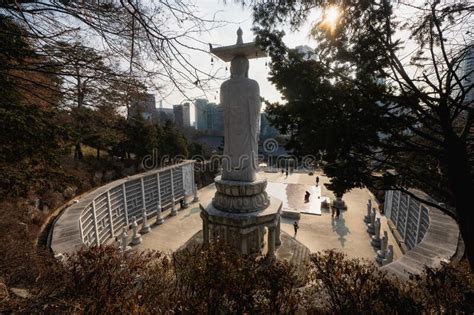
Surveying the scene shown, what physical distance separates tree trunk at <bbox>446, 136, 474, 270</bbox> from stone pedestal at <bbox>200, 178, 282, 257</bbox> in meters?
4.67

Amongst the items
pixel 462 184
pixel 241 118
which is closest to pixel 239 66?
pixel 241 118

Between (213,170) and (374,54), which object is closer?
(374,54)

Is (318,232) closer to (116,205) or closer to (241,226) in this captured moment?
(241,226)

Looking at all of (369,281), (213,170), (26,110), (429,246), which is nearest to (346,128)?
(369,281)

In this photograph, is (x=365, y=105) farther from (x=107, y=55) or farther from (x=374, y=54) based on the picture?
(x=107, y=55)

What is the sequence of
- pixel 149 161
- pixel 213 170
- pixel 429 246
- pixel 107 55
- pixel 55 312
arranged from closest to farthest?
pixel 55 312 < pixel 107 55 < pixel 429 246 < pixel 149 161 < pixel 213 170

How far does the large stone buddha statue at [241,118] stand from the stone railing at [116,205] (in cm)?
482

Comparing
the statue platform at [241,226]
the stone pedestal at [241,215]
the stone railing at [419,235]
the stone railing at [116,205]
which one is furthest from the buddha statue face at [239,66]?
the stone railing at [419,235]

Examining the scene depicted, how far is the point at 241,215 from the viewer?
23.7 feet

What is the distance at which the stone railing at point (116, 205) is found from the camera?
6602 millimetres

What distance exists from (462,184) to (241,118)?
5.81 meters

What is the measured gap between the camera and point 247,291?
3010 mm

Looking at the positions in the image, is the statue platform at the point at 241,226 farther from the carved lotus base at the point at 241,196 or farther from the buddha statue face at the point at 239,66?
the buddha statue face at the point at 239,66

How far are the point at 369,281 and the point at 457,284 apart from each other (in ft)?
3.37
